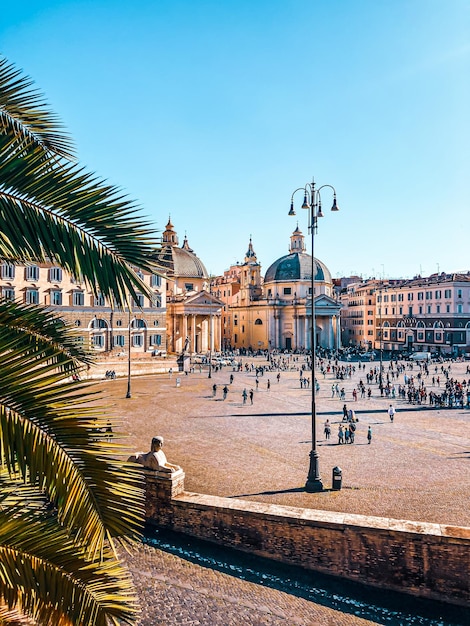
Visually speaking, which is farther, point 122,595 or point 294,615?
point 294,615

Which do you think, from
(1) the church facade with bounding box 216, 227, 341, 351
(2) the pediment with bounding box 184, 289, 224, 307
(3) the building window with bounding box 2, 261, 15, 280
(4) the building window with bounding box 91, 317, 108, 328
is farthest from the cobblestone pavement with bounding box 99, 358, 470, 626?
(1) the church facade with bounding box 216, 227, 341, 351

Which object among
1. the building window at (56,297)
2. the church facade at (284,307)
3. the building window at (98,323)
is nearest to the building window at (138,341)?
the building window at (98,323)

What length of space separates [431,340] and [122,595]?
231 ft

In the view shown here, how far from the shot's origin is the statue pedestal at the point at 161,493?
11.8 m

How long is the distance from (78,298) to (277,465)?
3349cm

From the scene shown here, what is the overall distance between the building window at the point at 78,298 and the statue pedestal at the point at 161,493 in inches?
1393

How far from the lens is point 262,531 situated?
35.8ft

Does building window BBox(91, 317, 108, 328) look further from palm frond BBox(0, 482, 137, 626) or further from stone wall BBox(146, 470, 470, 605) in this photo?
palm frond BBox(0, 482, 137, 626)

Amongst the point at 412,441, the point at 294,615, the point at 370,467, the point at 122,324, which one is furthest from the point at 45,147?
the point at 122,324

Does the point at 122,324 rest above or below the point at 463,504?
above

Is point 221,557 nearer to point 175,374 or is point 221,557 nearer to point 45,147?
point 45,147

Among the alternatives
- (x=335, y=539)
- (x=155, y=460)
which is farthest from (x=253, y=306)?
(x=335, y=539)

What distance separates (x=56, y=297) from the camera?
43.8m

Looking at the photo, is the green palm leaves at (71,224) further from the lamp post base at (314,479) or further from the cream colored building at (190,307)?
the cream colored building at (190,307)
